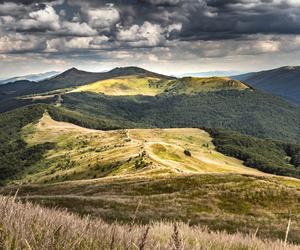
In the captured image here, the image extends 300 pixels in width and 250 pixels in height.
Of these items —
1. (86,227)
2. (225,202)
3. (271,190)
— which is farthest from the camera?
(271,190)

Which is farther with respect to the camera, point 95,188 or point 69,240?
point 95,188

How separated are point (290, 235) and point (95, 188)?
4203 cm

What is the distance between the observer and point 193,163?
162375 mm

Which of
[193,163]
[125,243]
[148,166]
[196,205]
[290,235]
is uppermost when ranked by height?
[125,243]

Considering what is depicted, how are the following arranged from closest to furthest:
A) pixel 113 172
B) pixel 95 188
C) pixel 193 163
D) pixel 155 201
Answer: pixel 155 201
pixel 95 188
pixel 113 172
pixel 193 163

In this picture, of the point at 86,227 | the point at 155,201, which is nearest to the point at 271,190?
the point at 155,201

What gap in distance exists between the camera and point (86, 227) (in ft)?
18.6

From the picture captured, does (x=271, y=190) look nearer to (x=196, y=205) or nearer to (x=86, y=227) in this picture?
(x=196, y=205)

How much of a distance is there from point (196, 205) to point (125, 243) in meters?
39.8

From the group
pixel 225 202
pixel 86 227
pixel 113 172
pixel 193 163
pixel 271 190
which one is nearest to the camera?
pixel 86 227

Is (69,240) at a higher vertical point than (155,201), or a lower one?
higher

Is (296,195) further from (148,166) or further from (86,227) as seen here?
(148,166)

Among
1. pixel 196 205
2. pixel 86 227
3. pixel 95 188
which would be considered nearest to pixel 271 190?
pixel 196 205

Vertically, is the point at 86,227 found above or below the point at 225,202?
above
